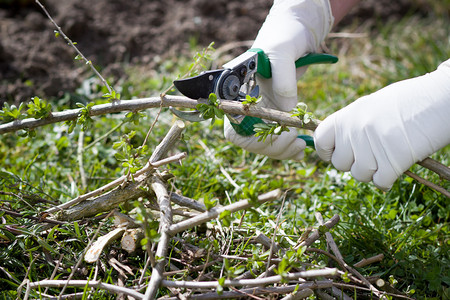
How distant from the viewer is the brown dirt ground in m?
3.43

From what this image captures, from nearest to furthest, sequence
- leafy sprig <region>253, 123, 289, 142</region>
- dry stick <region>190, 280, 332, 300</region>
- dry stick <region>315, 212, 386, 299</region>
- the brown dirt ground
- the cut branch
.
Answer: dry stick <region>190, 280, 332, 300</region>, dry stick <region>315, 212, 386, 299</region>, leafy sprig <region>253, 123, 289, 142</region>, the cut branch, the brown dirt ground

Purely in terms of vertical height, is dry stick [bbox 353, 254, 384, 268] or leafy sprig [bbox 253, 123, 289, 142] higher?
leafy sprig [bbox 253, 123, 289, 142]

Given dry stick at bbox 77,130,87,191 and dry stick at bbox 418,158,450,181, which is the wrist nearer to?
dry stick at bbox 418,158,450,181

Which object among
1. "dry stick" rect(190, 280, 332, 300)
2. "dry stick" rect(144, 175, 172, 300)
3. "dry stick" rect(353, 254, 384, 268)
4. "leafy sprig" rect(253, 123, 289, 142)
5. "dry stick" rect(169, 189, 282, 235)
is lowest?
"dry stick" rect(353, 254, 384, 268)

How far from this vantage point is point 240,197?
2.21 meters

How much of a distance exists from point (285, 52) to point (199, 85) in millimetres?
→ 508

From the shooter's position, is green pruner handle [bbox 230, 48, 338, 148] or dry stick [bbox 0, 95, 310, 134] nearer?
dry stick [bbox 0, 95, 310, 134]

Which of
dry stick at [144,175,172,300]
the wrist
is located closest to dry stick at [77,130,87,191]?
dry stick at [144,175,172,300]

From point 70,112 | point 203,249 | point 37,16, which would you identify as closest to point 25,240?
point 70,112

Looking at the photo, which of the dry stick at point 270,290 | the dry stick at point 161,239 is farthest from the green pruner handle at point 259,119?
the dry stick at point 270,290

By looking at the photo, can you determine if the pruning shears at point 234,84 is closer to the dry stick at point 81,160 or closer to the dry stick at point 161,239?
the dry stick at point 161,239

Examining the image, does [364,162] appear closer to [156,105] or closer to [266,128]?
[266,128]

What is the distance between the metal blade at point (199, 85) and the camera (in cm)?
176

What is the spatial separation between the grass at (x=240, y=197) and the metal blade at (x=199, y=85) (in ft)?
0.95
